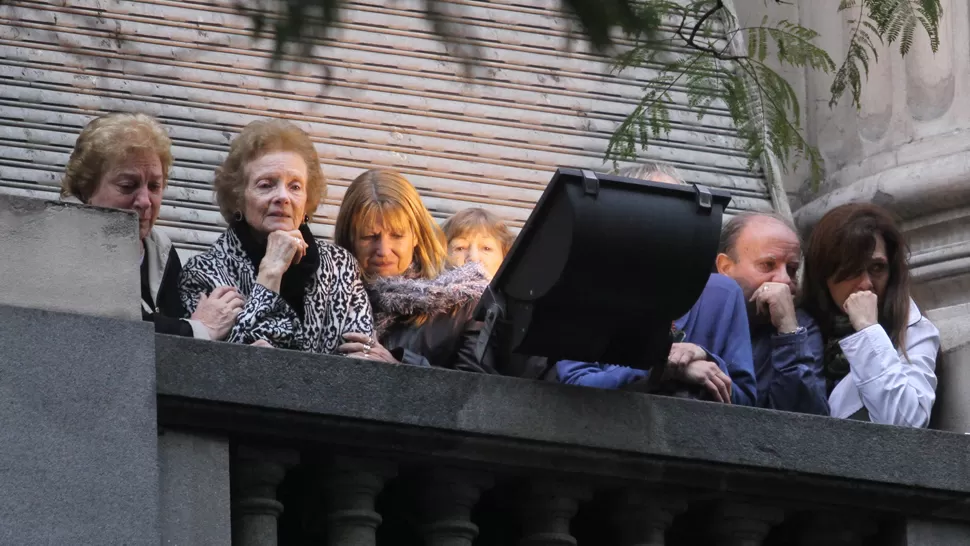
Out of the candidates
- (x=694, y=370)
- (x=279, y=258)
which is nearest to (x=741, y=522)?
(x=694, y=370)

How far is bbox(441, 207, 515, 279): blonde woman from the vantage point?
376 inches

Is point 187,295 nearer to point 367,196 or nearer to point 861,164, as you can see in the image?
point 367,196

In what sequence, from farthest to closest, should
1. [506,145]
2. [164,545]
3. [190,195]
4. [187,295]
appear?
[506,145] → [190,195] → [187,295] → [164,545]

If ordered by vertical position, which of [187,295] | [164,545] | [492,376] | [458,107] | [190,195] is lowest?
[164,545]

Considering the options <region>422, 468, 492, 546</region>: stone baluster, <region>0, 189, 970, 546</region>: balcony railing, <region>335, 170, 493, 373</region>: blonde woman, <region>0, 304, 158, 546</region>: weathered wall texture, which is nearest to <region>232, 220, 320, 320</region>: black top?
<region>335, 170, 493, 373</region>: blonde woman

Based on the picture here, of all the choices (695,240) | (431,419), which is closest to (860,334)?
(695,240)

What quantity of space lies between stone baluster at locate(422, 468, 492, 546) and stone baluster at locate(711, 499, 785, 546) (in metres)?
0.95

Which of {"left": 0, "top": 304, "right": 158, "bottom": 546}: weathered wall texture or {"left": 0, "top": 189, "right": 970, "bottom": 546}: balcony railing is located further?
{"left": 0, "top": 189, "right": 970, "bottom": 546}: balcony railing

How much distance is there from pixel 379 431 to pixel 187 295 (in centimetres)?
109

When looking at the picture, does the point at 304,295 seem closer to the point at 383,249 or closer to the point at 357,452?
the point at 383,249

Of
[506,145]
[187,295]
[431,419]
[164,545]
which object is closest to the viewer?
[164,545]

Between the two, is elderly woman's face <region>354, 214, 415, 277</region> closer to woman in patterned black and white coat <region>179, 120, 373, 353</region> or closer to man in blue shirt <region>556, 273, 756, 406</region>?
woman in patterned black and white coat <region>179, 120, 373, 353</region>

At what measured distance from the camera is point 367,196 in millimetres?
9133

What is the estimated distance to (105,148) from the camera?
8.78 metres
